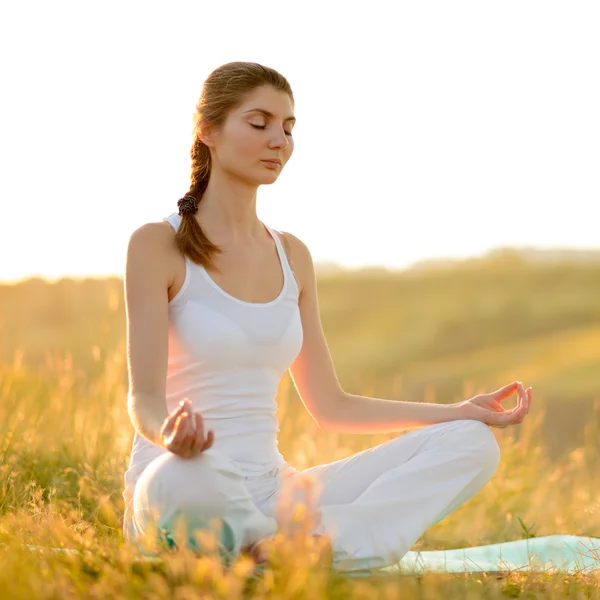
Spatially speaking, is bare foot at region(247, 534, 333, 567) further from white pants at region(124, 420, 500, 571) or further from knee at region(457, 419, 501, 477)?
knee at region(457, 419, 501, 477)

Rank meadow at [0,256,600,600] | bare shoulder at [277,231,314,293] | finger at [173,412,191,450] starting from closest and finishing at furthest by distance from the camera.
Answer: meadow at [0,256,600,600], finger at [173,412,191,450], bare shoulder at [277,231,314,293]

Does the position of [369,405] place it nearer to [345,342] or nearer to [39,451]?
[39,451]

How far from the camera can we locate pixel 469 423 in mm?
2740

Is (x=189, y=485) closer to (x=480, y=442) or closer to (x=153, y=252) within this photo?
(x=153, y=252)

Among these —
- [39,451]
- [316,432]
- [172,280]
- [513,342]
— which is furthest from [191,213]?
[513,342]

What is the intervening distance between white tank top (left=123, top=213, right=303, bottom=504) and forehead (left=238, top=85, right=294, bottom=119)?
53 centimetres

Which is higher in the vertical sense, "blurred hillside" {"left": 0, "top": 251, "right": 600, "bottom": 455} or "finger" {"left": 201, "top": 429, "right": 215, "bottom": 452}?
"blurred hillside" {"left": 0, "top": 251, "right": 600, "bottom": 455}

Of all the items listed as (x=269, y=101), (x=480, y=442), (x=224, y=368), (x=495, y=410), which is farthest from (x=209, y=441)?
(x=269, y=101)

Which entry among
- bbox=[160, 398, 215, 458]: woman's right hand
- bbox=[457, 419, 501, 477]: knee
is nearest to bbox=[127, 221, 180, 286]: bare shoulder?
bbox=[160, 398, 215, 458]: woman's right hand

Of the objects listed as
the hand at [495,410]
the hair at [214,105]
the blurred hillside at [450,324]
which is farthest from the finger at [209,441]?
the blurred hillside at [450,324]

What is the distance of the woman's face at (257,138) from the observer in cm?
283

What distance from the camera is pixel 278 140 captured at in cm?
283

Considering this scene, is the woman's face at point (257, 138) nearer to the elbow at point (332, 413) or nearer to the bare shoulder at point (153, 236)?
the bare shoulder at point (153, 236)

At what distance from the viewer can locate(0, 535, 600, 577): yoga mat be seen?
9.18ft
